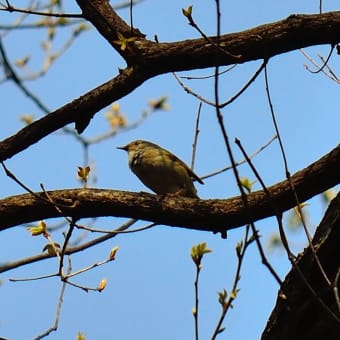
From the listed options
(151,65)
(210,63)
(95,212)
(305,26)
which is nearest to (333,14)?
(305,26)

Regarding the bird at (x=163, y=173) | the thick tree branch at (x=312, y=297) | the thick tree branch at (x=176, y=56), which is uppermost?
the bird at (x=163, y=173)

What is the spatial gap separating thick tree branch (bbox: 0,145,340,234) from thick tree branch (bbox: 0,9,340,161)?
370mm

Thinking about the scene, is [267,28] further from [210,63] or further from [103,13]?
[103,13]

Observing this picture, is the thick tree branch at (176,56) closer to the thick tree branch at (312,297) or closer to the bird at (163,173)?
the thick tree branch at (312,297)

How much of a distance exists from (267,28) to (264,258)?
1.93 m

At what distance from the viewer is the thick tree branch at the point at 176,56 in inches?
171

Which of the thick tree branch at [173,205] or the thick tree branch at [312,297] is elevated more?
the thick tree branch at [173,205]

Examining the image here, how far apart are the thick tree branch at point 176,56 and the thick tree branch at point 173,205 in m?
0.37

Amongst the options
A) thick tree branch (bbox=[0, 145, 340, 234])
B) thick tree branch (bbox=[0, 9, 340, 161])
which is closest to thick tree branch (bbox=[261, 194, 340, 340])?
thick tree branch (bbox=[0, 145, 340, 234])

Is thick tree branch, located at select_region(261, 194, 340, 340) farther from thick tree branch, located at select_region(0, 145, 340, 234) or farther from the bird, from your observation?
the bird

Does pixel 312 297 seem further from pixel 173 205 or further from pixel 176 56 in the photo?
pixel 176 56

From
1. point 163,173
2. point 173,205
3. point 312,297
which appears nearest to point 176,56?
point 173,205

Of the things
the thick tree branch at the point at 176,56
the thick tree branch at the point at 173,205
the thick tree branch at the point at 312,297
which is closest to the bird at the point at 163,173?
the thick tree branch at the point at 176,56

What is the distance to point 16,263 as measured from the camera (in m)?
5.08
